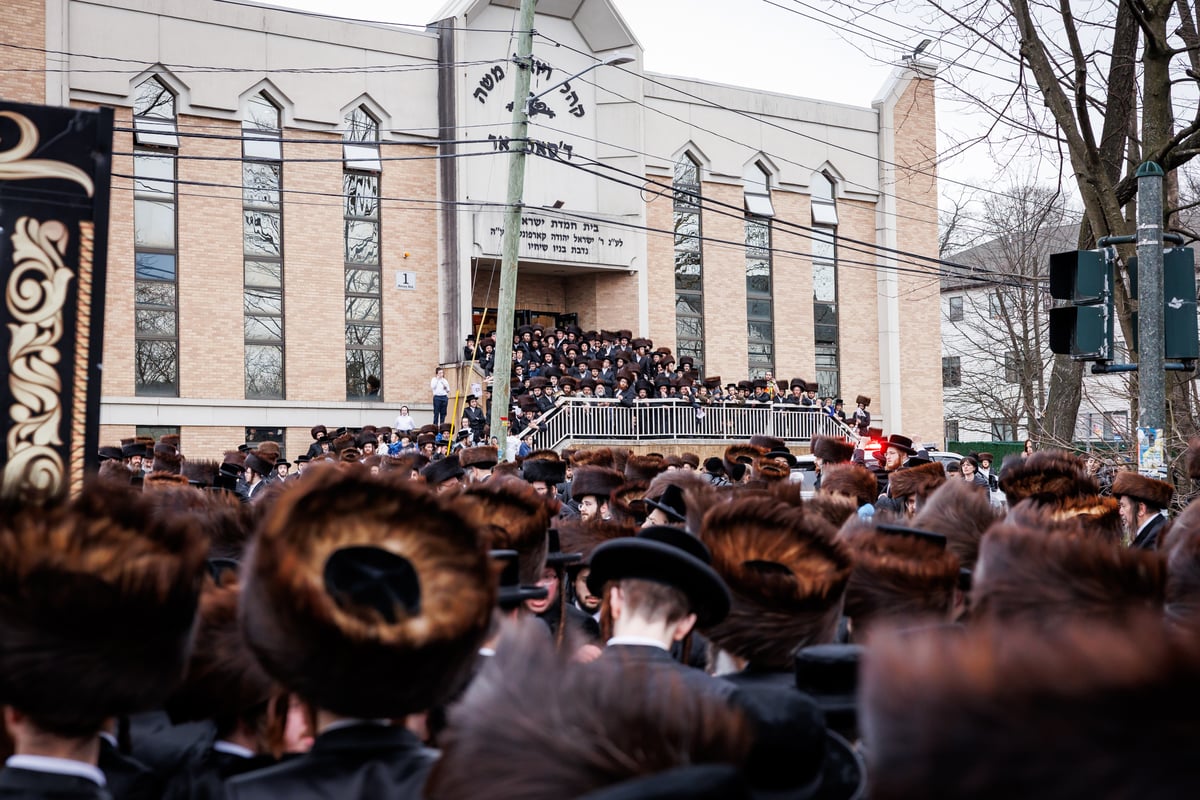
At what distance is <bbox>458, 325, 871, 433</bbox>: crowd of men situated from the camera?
2775 cm

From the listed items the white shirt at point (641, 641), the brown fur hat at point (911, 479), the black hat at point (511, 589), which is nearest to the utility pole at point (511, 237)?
the brown fur hat at point (911, 479)

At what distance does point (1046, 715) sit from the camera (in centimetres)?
121

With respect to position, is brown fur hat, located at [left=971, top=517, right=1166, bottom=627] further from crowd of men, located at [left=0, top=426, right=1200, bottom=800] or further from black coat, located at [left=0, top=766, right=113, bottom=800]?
black coat, located at [left=0, top=766, right=113, bottom=800]

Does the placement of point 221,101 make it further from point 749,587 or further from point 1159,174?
point 749,587

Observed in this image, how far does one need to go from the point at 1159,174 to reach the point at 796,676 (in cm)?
578

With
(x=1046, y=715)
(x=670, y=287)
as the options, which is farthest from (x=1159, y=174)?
(x=670, y=287)

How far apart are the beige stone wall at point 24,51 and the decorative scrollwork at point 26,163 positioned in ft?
85.8

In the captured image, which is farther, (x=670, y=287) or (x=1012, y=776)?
(x=670, y=287)

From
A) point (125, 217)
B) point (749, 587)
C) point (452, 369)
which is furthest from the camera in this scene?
point (452, 369)

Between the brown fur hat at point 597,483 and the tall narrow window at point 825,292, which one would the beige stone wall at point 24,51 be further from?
the tall narrow window at point 825,292

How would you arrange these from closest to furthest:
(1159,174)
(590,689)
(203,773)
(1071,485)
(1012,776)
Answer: (1012,776) < (590,689) < (203,773) < (1071,485) < (1159,174)

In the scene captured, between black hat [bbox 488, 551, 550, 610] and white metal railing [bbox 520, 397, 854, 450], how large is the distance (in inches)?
848

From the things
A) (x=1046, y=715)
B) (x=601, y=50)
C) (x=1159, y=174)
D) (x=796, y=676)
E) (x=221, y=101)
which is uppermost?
(x=601, y=50)

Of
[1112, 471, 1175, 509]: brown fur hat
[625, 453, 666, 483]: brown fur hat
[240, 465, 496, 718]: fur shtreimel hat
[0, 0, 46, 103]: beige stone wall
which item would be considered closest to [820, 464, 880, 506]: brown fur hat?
[1112, 471, 1175, 509]: brown fur hat
